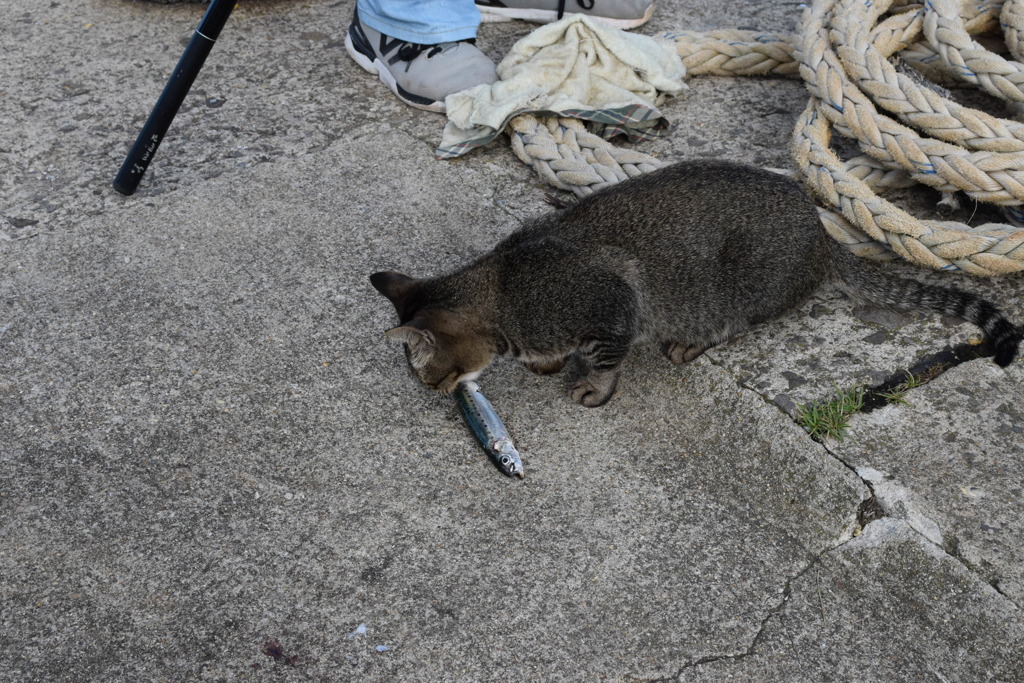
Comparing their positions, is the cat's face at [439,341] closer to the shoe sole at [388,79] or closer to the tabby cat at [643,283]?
the tabby cat at [643,283]

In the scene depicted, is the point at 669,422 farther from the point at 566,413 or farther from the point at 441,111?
the point at 441,111

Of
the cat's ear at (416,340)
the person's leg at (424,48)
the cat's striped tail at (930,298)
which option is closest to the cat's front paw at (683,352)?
the cat's striped tail at (930,298)

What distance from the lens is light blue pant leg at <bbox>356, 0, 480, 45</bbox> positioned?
434cm

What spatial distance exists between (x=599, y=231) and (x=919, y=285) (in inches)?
44.8

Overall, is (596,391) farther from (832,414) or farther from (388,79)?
(388,79)

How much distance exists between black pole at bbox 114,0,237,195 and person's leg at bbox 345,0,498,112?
3.24ft

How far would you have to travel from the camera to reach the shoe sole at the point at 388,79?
4.27 meters

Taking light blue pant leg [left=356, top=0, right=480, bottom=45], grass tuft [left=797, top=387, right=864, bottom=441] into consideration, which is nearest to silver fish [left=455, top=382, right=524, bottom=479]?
grass tuft [left=797, top=387, right=864, bottom=441]

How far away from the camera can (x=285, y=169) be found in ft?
12.9

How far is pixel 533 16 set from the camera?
4910 millimetres

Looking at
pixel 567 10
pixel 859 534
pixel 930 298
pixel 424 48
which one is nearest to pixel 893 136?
pixel 930 298

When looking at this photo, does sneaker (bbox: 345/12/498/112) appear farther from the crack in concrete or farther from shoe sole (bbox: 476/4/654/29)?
the crack in concrete

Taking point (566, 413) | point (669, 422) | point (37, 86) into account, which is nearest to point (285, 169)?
point (37, 86)

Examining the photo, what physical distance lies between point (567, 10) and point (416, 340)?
2.69m
